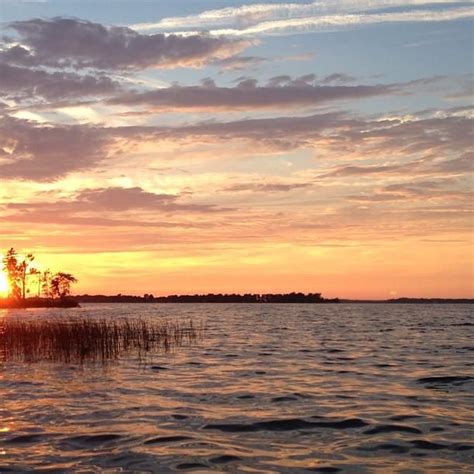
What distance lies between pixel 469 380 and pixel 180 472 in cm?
1692

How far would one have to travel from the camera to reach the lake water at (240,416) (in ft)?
44.8

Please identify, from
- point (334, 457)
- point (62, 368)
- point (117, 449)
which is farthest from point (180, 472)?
point (62, 368)

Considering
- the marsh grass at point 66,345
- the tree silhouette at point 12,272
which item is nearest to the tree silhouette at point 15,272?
the tree silhouette at point 12,272

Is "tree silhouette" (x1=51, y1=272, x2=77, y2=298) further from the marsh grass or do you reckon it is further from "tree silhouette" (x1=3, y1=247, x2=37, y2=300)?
the marsh grass

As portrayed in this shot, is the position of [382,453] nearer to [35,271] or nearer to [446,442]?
[446,442]

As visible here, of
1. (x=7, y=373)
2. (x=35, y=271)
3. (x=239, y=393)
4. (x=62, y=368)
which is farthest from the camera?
(x=35, y=271)

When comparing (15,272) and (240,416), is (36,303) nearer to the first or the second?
(15,272)

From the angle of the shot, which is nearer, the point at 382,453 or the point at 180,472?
the point at 180,472

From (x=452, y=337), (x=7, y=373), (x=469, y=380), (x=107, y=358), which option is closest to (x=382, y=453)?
(x=469, y=380)

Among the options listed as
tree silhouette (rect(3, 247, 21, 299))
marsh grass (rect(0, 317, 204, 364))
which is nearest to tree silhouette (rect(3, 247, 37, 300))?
tree silhouette (rect(3, 247, 21, 299))

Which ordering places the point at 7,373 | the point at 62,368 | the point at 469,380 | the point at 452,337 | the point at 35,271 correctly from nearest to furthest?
the point at 469,380 < the point at 7,373 < the point at 62,368 < the point at 452,337 < the point at 35,271

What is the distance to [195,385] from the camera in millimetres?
24234

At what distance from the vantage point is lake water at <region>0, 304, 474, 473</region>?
44.8ft

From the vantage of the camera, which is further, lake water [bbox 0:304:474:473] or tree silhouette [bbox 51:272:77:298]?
tree silhouette [bbox 51:272:77:298]
